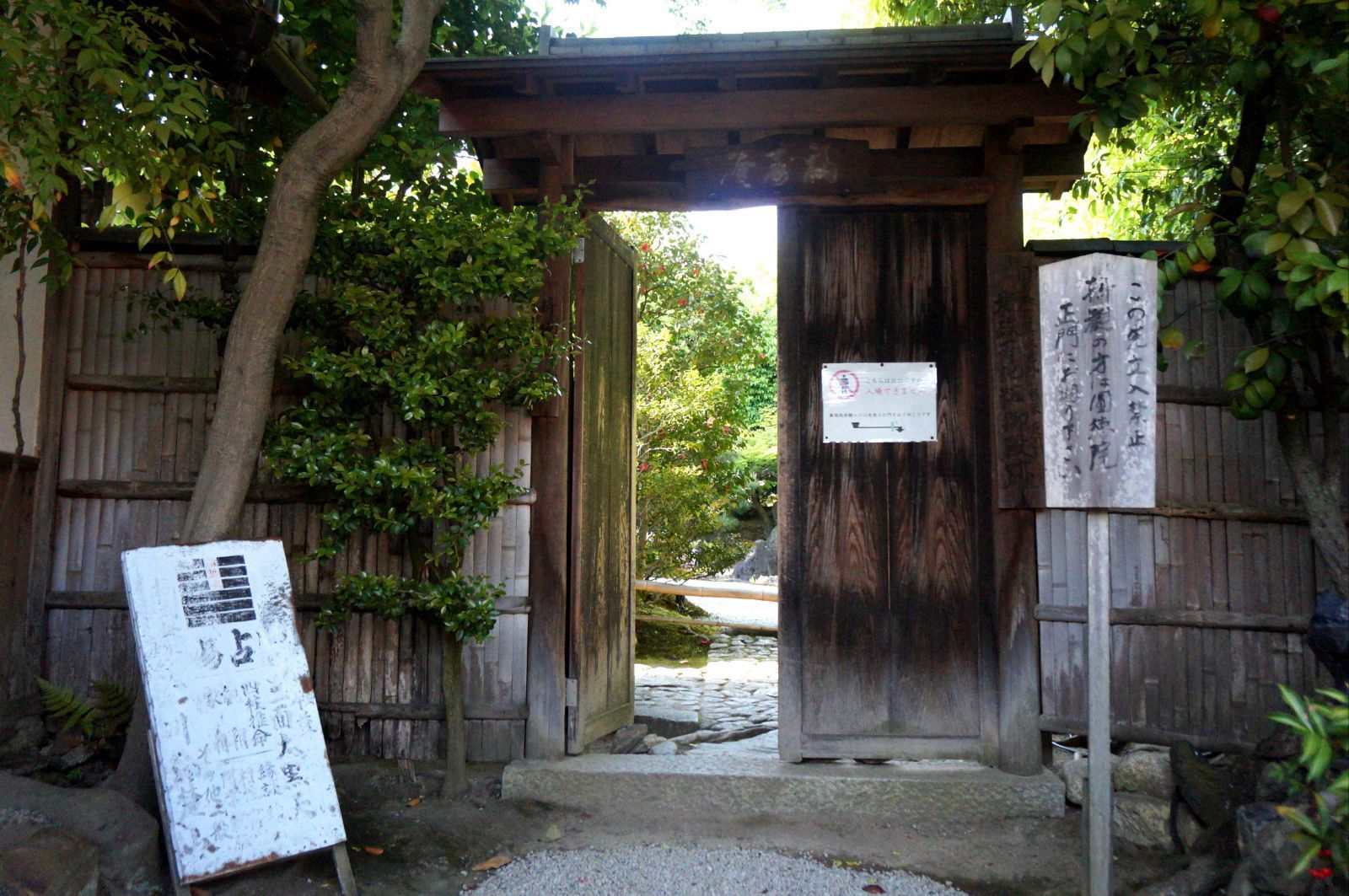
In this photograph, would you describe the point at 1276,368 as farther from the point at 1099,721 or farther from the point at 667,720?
the point at 667,720

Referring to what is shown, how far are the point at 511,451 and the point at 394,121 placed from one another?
12.9 feet

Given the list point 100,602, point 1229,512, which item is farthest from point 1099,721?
point 100,602

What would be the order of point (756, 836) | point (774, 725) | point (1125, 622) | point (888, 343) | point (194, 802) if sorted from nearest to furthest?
1. point (194, 802)
2. point (756, 836)
3. point (1125, 622)
4. point (888, 343)
5. point (774, 725)

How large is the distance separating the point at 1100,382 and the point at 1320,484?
1.84 metres

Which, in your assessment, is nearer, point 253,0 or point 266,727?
point 266,727

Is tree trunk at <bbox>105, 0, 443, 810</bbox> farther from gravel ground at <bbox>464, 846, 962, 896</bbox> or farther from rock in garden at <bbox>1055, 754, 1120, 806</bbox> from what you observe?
rock in garden at <bbox>1055, 754, 1120, 806</bbox>

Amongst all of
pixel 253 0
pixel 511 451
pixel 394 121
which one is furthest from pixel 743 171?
pixel 394 121

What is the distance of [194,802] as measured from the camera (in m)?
3.96

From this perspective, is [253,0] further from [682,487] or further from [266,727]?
[682,487]

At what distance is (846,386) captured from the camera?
5625 mm

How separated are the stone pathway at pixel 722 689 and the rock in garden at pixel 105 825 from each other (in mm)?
3576

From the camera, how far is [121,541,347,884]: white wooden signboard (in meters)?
3.97

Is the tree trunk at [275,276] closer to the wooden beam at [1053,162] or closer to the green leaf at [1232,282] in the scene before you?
the wooden beam at [1053,162]

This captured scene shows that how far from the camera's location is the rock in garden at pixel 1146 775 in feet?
15.9
